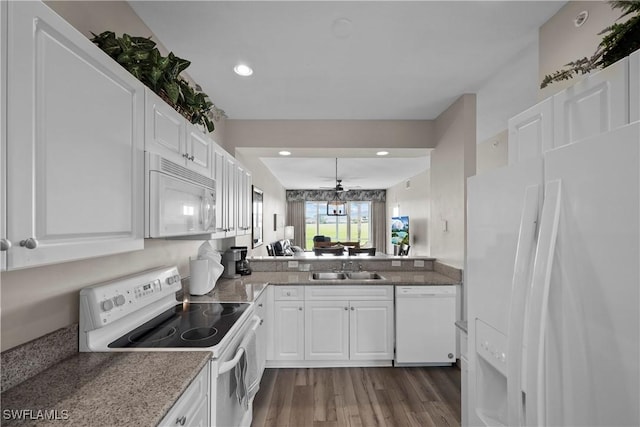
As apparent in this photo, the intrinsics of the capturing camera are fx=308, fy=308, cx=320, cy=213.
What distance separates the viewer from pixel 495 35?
196 centimetres

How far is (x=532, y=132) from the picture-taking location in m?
1.20

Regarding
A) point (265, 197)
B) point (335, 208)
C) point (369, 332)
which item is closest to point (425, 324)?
point (369, 332)

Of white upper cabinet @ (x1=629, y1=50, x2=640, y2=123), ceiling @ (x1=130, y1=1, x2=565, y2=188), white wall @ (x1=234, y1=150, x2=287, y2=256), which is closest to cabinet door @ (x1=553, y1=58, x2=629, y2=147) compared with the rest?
white upper cabinet @ (x1=629, y1=50, x2=640, y2=123)

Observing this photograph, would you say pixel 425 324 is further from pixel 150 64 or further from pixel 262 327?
pixel 150 64

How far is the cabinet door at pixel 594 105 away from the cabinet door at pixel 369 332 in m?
2.26

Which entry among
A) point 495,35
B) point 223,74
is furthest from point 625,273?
point 223,74

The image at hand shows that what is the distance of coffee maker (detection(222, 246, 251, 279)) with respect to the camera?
3.11 meters

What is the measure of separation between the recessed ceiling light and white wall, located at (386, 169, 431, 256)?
541 cm

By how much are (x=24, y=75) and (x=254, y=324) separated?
5.49ft

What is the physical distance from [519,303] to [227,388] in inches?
54.4

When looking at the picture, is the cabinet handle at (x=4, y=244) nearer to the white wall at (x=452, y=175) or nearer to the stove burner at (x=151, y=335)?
the stove burner at (x=151, y=335)

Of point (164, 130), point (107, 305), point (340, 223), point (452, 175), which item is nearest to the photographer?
point (107, 305)

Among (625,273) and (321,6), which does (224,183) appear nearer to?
(321,6)

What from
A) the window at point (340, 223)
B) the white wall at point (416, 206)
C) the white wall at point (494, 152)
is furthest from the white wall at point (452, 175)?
the window at point (340, 223)
